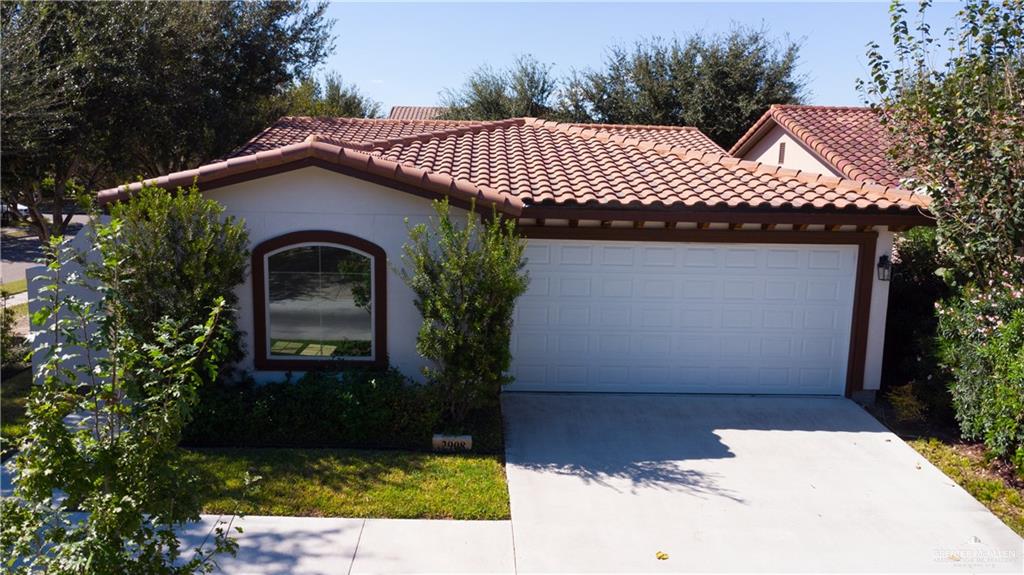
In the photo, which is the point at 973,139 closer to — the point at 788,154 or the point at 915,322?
the point at 915,322

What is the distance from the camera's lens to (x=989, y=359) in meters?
8.04

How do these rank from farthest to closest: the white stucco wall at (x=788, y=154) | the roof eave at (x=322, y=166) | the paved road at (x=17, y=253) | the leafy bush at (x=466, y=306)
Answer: the paved road at (x=17, y=253) < the white stucco wall at (x=788, y=154) < the roof eave at (x=322, y=166) < the leafy bush at (x=466, y=306)

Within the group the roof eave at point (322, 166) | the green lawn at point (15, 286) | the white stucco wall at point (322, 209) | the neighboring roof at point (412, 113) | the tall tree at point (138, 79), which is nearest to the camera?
the roof eave at point (322, 166)

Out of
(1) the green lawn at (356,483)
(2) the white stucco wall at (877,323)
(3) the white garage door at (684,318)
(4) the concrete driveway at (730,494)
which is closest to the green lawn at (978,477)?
(4) the concrete driveway at (730,494)

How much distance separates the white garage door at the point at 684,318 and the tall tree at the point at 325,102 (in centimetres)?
1403

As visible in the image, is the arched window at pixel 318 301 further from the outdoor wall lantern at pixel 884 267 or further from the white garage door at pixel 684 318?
the outdoor wall lantern at pixel 884 267

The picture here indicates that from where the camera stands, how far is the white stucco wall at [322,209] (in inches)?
366

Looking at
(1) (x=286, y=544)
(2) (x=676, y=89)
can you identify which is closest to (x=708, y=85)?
(2) (x=676, y=89)

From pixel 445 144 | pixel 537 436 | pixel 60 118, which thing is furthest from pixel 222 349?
pixel 60 118

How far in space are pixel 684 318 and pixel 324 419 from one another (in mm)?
4871

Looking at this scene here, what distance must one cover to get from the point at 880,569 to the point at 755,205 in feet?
15.3

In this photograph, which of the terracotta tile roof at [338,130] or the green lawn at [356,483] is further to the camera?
the terracotta tile roof at [338,130]

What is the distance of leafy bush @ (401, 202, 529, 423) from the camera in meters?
8.30

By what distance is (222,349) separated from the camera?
4262 mm
